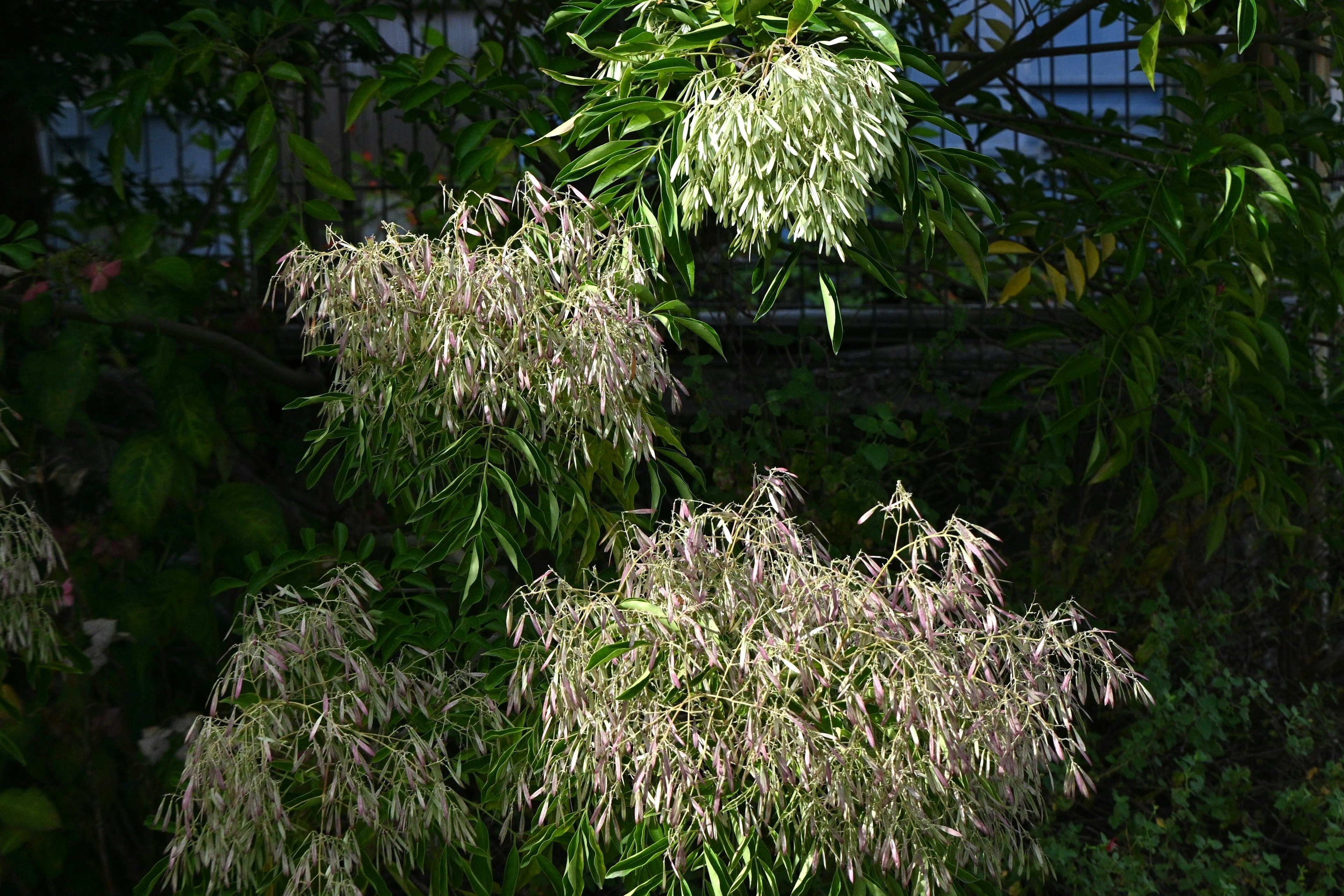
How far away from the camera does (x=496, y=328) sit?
1.53 metres

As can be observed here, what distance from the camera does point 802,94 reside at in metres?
1.33

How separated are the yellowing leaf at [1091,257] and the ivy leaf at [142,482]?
167cm

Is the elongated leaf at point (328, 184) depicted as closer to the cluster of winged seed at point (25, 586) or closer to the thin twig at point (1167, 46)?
the cluster of winged seed at point (25, 586)

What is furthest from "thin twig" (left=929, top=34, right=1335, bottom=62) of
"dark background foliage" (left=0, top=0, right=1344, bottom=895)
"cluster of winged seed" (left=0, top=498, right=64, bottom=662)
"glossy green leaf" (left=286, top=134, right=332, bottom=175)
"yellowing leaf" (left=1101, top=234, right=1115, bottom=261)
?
"cluster of winged seed" (left=0, top=498, right=64, bottom=662)

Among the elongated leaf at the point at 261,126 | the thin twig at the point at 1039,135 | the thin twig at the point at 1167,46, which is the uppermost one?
the thin twig at the point at 1167,46

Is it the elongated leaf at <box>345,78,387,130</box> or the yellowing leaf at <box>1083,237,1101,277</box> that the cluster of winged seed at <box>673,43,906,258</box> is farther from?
the yellowing leaf at <box>1083,237,1101,277</box>

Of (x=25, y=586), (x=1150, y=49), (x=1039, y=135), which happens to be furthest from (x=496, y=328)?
(x=1039, y=135)

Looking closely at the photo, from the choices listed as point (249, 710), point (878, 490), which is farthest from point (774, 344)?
point (249, 710)

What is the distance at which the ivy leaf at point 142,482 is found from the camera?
202cm

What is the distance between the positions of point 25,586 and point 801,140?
116cm

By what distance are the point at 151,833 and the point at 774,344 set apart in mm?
1666

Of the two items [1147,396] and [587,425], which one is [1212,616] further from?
[587,425]

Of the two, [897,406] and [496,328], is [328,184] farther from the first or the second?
[897,406]

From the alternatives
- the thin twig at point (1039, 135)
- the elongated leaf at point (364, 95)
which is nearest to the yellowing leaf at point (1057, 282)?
the thin twig at point (1039, 135)
